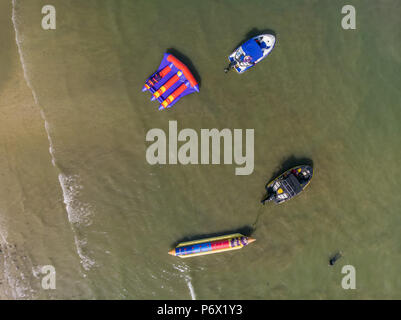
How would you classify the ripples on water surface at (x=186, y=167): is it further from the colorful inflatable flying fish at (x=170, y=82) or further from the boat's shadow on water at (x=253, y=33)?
the colorful inflatable flying fish at (x=170, y=82)

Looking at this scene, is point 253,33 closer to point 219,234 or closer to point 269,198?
point 269,198

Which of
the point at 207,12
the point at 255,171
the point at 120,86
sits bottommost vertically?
the point at 255,171

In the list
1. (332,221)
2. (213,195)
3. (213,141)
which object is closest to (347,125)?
(332,221)

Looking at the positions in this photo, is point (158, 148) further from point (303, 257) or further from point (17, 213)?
point (303, 257)

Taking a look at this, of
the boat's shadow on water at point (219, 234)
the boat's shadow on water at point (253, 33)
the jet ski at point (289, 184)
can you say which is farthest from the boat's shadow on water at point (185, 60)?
the boat's shadow on water at point (219, 234)

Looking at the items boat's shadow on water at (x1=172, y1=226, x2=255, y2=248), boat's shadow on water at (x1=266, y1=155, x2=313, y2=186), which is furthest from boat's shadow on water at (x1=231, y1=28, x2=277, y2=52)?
boat's shadow on water at (x1=172, y1=226, x2=255, y2=248)

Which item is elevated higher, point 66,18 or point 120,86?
point 66,18
